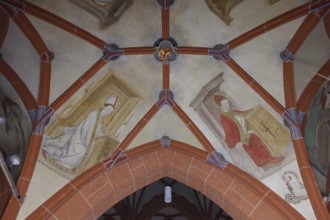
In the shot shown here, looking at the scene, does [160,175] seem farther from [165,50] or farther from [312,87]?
[312,87]

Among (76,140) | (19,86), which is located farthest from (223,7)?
(19,86)

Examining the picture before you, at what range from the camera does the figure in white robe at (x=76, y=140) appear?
29.8 feet

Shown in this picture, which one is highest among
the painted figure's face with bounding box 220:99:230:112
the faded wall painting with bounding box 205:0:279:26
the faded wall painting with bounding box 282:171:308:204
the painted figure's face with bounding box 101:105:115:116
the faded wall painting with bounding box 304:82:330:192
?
the faded wall painting with bounding box 205:0:279:26

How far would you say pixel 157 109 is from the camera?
391 inches

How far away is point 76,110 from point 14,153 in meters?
1.51

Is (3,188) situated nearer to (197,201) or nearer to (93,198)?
(93,198)

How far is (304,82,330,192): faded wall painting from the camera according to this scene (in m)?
8.47

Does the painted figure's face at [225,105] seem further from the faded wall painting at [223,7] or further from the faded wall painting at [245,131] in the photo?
the faded wall painting at [223,7]

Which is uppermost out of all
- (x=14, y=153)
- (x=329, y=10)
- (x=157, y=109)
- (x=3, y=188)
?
(x=329, y=10)

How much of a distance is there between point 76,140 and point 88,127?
36 cm

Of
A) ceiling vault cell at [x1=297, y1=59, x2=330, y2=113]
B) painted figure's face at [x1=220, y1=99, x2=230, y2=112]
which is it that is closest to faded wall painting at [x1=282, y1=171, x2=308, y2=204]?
ceiling vault cell at [x1=297, y1=59, x2=330, y2=113]

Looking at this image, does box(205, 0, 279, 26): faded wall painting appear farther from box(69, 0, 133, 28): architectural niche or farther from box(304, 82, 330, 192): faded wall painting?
box(304, 82, 330, 192): faded wall painting

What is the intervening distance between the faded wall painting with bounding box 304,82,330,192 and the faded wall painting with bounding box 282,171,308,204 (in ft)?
1.19

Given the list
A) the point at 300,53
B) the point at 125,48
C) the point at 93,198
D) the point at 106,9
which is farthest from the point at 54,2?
the point at 300,53
